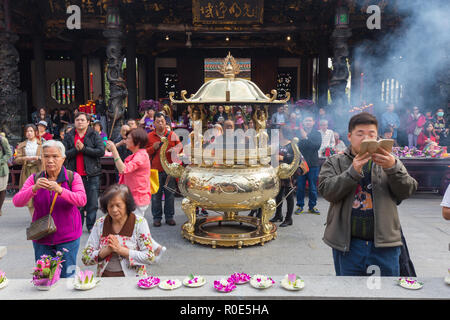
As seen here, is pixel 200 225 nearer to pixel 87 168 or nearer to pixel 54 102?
pixel 87 168

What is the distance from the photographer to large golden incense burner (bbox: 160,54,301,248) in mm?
4449

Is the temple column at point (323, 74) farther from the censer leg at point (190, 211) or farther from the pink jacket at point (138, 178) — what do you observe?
the pink jacket at point (138, 178)

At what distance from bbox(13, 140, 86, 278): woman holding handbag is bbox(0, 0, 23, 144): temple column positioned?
26.2ft

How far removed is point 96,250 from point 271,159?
3.26 m

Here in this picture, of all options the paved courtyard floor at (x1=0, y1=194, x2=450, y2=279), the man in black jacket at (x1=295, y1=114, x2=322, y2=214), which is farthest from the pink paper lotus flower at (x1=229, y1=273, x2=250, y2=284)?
the man in black jacket at (x1=295, y1=114, x2=322, y2=214)

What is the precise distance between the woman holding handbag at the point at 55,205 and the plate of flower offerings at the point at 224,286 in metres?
1.22

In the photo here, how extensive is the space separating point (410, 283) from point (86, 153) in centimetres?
393

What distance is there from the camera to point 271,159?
5270mm

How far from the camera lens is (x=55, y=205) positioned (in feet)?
8.98

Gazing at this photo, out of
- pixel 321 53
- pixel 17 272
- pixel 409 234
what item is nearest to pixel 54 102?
pixel 321 53

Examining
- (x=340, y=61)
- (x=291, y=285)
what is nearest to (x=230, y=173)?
(x=291, y=285)

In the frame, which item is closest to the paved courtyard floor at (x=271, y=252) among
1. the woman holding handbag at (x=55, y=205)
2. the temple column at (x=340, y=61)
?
the woman holding handbag at (x=55, y=205)

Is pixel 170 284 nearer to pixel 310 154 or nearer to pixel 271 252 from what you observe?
pixel 271 252
